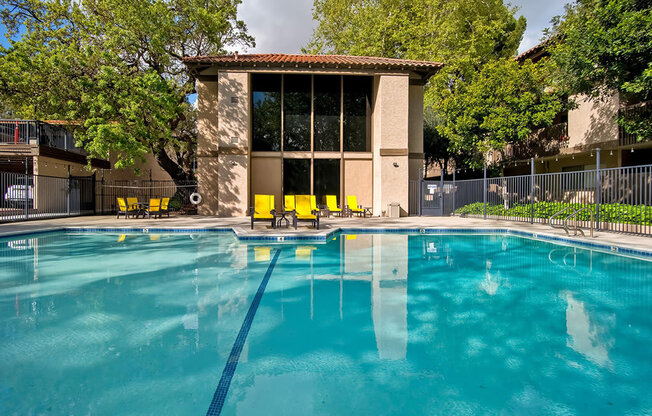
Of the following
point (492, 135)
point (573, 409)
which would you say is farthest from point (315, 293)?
point (492, 135)

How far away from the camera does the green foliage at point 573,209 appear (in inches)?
397

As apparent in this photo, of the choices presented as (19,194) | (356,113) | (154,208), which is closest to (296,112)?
(356,113)

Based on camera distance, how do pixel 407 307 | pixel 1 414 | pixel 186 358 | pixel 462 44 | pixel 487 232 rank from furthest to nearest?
pixel 462 44 < pixel 487 232 < pixel 407 307 < pixel 186 358 < pixel 1 414

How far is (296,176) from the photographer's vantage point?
1591cm

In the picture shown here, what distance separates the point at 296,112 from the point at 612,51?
465 inches

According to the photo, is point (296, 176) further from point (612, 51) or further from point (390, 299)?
point (612, 51)

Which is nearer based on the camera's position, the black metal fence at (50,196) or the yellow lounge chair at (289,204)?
the yellow lounge chair at (289,204)

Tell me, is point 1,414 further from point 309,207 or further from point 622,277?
point 309,207

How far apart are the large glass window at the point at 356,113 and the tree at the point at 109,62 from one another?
7418 mm

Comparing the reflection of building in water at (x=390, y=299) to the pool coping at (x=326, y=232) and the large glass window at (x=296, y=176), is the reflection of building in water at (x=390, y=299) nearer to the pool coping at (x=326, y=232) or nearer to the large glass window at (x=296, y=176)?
the pool coping at (x=326, y=232)

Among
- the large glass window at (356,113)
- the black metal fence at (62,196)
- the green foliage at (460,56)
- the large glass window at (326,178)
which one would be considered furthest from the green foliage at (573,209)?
the black metal fence at (62,196)

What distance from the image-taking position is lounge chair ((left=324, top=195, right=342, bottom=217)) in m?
15.4

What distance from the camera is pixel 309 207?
11453 millimetres

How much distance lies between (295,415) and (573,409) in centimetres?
183
